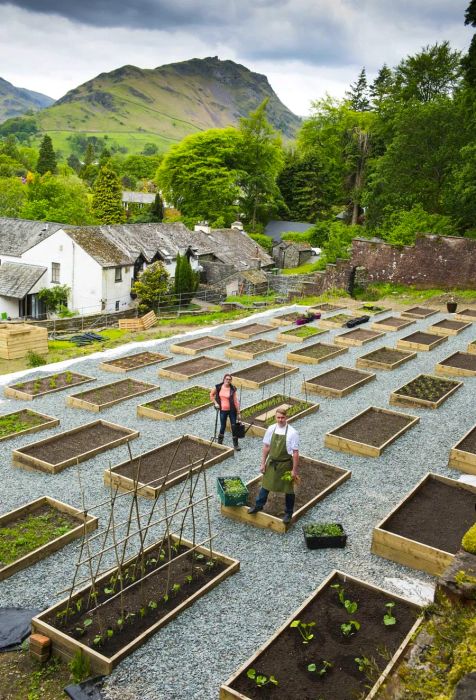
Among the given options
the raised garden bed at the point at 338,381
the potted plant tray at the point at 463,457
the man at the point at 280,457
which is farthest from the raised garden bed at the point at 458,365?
the man at the point at 280,457

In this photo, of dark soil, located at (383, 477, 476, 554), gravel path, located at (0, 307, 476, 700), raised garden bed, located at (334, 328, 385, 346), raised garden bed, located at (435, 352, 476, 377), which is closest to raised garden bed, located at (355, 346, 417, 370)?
gravel path, located at (0, 307, 476, 700)

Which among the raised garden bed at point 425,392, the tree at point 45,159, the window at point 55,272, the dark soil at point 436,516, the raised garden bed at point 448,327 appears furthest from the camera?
the tree at point 45,159

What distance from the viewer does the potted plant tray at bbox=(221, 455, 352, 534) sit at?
962 cm

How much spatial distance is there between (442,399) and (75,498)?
976cm

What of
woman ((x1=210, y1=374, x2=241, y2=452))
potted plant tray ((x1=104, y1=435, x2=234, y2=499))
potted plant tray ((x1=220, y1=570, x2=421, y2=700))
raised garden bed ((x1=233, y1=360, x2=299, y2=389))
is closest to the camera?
potted plant tray ((x1=220, y1=570, x2=421, y2=700))

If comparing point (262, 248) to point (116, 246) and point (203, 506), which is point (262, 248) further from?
point (203, 506)

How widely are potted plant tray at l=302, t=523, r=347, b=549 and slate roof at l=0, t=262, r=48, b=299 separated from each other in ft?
102

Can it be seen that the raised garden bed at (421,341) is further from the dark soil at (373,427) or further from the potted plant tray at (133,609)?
the potted plant tray at (133,609)

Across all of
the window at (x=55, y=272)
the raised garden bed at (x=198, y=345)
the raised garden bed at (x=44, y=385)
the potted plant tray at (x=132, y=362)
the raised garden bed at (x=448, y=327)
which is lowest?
the raised garden bed at (x=44, y=385)

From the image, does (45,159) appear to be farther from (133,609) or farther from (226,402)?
(133,609)

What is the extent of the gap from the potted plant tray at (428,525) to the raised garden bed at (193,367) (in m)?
8.87

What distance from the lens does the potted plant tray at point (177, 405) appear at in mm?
14438

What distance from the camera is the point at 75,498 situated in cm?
1061

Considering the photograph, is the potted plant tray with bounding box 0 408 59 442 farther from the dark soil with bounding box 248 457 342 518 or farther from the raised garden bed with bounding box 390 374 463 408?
the raised garden bed with bounding box 390 374 463 408
